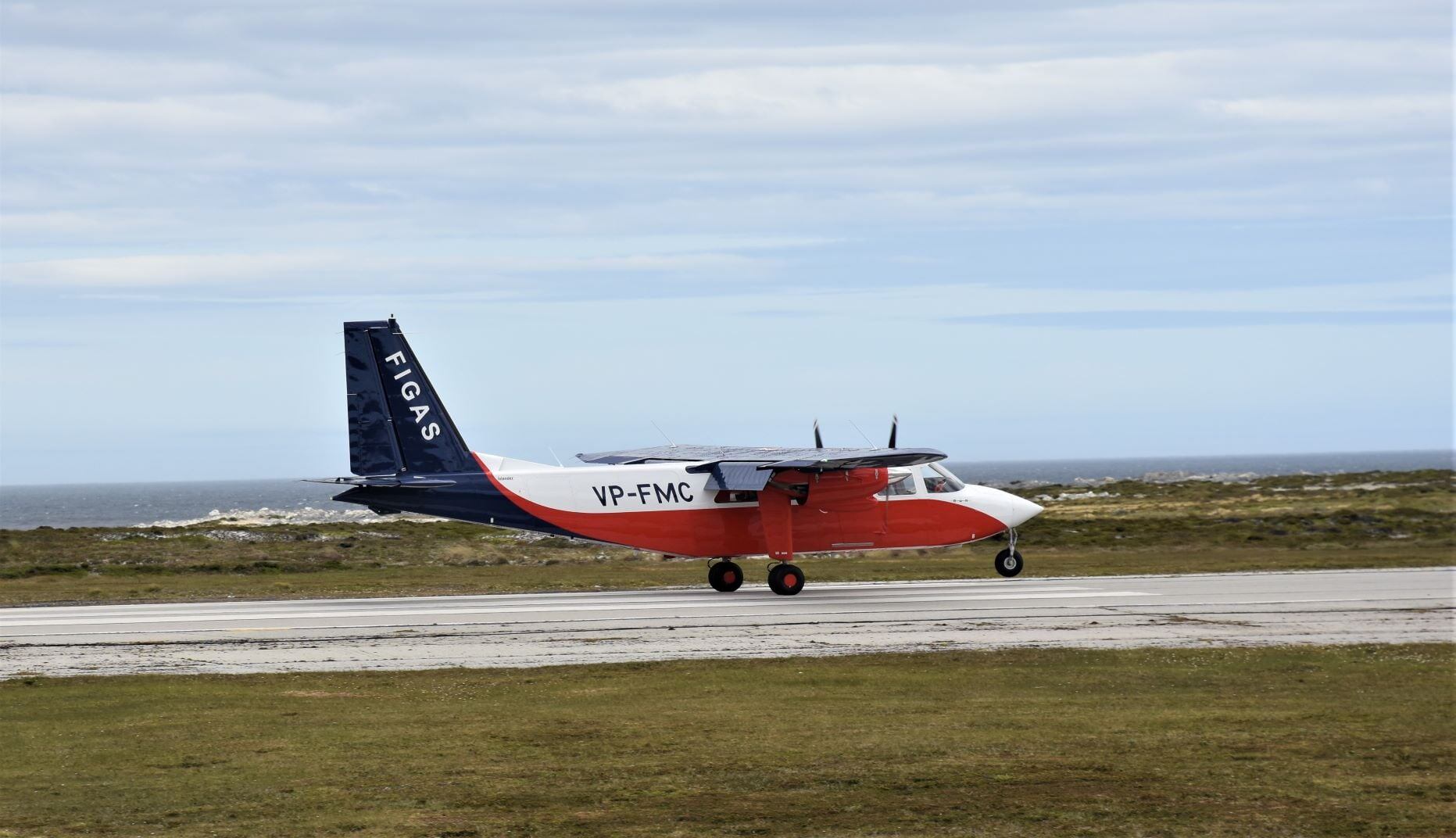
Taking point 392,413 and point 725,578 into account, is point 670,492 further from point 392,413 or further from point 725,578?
point 392,413

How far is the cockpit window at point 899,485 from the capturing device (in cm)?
3238

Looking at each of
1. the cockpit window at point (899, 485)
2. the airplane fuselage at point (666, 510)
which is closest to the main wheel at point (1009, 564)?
the airplane fuselage at point (666, 510)

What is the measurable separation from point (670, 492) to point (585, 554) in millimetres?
15162

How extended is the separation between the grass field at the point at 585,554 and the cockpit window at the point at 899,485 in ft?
13.3

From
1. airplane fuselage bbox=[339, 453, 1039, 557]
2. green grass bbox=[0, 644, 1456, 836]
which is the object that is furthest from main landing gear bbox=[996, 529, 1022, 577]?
green grass bbox=[0, 644, 1456, 836]

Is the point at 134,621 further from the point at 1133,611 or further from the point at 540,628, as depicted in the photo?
the point at 1133,611

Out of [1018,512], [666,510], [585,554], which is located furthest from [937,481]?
[585,554]

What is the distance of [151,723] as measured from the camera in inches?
608

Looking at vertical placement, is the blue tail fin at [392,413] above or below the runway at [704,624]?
above

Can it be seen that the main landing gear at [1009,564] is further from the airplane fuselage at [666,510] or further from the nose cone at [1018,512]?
the airplane fuselage at [666,510]

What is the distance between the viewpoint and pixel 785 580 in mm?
30594

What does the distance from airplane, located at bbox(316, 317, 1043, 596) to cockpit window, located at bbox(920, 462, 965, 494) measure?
0.08 feet

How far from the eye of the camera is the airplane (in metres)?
30.0

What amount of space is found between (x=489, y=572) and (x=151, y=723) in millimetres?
23253
